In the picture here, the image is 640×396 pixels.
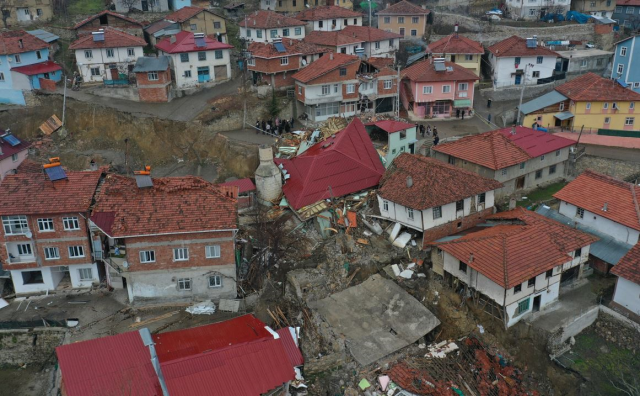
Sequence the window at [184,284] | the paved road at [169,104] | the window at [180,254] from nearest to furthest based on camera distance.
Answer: the window at [180,254] < the window at [184,284] < the paved road at [169,104]

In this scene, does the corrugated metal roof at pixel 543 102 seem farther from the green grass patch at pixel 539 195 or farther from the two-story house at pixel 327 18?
the two-story house at pixel 327 18

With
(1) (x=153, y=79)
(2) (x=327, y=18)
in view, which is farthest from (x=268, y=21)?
(1) (x=153, y=79)

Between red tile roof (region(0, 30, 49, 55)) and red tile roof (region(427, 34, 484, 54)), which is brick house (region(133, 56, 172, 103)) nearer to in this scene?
red tile roof (region(0, 30, 49, 55))

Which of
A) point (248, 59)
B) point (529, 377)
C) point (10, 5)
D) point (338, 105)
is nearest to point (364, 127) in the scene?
point (338, 105)

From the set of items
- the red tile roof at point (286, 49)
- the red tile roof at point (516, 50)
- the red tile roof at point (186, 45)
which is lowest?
the red tile roof at point (516, 50)

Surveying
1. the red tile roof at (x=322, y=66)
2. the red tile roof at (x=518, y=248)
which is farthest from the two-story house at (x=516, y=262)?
the red tile roof at (x=322, y=66)

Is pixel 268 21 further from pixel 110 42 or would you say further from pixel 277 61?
pixel 110 42

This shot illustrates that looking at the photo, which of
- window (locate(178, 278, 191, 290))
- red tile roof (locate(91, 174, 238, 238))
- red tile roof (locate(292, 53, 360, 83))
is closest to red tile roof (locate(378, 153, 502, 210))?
red tile roof (locate(91, 174, 238, 238))

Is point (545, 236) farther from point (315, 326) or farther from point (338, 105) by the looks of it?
point (338, 105)
